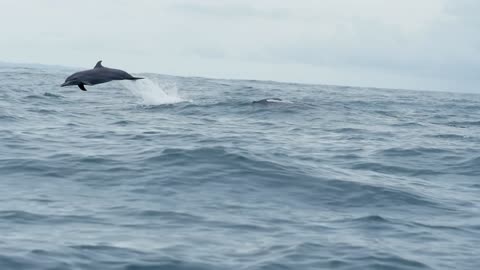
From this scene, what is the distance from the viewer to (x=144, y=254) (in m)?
8.82

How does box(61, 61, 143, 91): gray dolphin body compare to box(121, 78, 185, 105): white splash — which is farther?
box(121, 78, 185, 105): white splash

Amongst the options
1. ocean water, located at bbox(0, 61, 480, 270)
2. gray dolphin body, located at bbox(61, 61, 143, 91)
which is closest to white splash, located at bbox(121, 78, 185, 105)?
ocean water, located at bbox(0, 61, 480, 270)

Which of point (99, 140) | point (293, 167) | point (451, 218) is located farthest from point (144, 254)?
point (99, 140)

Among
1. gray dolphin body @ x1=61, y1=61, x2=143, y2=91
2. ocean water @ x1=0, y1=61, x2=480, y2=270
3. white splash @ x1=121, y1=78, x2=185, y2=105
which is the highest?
gray dolphin body @ x1=61, y1=61, x2=143, y2=91

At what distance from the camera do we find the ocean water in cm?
911

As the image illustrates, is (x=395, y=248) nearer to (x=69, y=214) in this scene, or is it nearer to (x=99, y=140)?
(x=69, y=214)

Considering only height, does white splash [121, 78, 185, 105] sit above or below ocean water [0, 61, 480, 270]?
above

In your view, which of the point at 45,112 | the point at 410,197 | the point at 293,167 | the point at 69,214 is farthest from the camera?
the point at 45,112

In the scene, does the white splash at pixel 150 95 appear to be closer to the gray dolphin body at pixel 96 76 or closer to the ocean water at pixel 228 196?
the ocean water at pixel 228 196

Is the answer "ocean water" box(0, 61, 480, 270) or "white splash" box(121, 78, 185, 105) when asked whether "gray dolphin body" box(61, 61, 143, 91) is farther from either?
"white splash" box(121, 78, 185, 105)

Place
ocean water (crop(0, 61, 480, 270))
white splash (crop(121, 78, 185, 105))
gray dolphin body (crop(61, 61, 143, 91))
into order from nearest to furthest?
ocean water (crop(0, 61, 480, 270)) → gray dolphin body (crop(61, 61, 143, 91)) → white splash (crop(121, 78, 185, 105))

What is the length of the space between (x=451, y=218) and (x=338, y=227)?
8.33ft

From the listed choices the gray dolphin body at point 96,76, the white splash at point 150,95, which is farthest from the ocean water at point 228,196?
the white splash at point 150,95

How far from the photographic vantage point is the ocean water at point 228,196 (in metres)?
9.11
